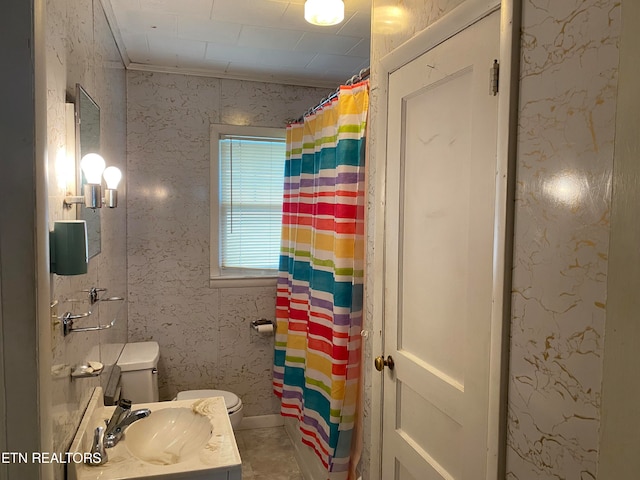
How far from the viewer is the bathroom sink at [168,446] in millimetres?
1393

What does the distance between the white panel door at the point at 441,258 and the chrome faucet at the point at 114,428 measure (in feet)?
3.09

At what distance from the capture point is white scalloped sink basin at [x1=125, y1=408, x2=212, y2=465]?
1.67 m

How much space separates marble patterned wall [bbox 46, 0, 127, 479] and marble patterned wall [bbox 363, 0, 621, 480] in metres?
1.11

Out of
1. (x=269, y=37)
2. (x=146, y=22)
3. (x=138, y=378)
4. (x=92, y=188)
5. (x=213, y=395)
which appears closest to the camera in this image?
Result: (x=92, y=188)

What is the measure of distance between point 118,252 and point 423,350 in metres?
1.92

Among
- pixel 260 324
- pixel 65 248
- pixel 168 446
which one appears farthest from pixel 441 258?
pixel 260 324

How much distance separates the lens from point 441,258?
1403 millimetres

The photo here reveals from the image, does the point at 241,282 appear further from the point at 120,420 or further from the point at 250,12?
the point at 250,12

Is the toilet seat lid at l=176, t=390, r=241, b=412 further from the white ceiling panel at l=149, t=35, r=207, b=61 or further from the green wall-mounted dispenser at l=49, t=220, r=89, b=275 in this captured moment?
the white ceiling panel at l=149, t=35, r=207, b=61

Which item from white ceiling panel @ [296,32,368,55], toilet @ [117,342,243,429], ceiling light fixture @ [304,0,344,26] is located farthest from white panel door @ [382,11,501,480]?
toilet @ [117,342,243,429]

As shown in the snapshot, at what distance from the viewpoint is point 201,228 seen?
3.21 meters

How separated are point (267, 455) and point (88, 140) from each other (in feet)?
7.67

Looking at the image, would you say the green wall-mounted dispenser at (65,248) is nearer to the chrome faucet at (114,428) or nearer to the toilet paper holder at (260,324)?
the chrome faucet at (114,428)

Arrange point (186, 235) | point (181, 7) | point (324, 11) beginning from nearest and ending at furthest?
point (324, 11)
point (181, 7)
point (186, 235)
